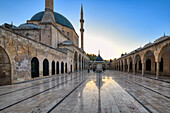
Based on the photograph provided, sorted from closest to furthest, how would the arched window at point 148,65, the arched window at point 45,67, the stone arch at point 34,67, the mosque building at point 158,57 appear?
1. the stone arch at point 34,67
2. the mosque building at point 158,57
3. the arched window at point 45,67
4. the arched window at point 148,65

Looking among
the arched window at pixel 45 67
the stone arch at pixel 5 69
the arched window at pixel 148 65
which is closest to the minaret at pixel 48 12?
the arched window at pixel 45 67

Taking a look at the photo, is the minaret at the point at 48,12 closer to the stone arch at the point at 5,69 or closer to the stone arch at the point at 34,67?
the stone arch at the point at 34,67

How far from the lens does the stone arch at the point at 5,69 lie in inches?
277

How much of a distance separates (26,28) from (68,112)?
24.0m

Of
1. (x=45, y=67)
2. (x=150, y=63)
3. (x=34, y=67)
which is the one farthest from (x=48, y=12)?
(x=150, y=63)

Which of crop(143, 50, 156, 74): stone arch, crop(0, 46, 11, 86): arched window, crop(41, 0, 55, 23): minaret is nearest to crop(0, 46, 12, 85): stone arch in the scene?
crop(0, 46, 11, 86): arched window

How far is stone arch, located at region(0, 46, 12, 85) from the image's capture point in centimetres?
702

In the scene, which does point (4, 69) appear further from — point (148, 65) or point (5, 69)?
point (148, 65)

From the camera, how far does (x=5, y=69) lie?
7.19 m

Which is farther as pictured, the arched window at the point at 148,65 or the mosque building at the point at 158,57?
the arched window at the point at 148,65

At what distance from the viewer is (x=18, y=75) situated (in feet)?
26.7

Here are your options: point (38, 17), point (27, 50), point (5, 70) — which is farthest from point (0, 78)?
point (38, 17)

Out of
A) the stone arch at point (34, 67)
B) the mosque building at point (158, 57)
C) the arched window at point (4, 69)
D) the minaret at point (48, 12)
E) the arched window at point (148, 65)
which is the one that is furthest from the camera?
A: the minaret at point (48, 12)

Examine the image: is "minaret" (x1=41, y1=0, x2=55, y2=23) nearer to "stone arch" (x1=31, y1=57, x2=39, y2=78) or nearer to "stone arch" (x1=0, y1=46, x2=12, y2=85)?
"stone arch" (x1=31, y1=57, x2=39, y2=78)
